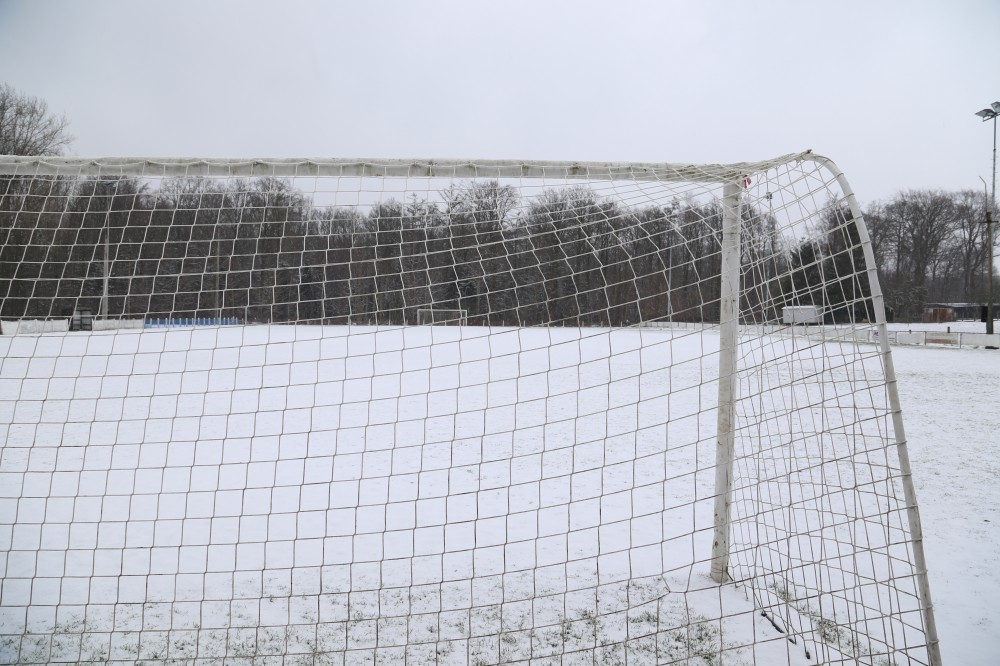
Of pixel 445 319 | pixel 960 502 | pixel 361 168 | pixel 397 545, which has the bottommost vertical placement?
pixel 960 502

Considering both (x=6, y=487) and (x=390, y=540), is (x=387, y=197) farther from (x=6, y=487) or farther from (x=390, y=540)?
(x=6, y=487)

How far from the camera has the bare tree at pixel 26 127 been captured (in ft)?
39.9

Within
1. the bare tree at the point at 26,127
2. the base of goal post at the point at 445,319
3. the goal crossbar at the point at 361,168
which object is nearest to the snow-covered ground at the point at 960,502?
the goal crossbar at the point at 361,168

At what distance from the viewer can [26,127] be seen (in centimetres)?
1459

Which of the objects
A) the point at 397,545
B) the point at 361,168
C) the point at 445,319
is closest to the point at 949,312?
the point at 445,319

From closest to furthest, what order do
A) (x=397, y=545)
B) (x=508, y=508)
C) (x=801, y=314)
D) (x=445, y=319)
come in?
(x=801, y=314)
(x=508, y=508)
(x=397, y=545)
(x=445, y=319)

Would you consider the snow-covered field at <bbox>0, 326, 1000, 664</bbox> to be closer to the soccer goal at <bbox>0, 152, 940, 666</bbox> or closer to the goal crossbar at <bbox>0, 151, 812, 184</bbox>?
the soccer goal at <bbox>0, 152, 940, 666</bbox>

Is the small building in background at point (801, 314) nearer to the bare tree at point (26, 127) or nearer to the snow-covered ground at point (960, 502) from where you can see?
the snow-covered ground at point (960, 502)

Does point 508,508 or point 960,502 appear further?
point 960,502

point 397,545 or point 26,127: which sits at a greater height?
point 26,127

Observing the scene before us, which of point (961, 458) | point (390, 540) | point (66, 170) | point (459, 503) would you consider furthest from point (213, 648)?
point (961, 458)

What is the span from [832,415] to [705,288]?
6.73 meters

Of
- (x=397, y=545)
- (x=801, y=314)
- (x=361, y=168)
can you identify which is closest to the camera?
(x=801, y=314)

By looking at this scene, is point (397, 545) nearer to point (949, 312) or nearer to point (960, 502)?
point (960, 502)
